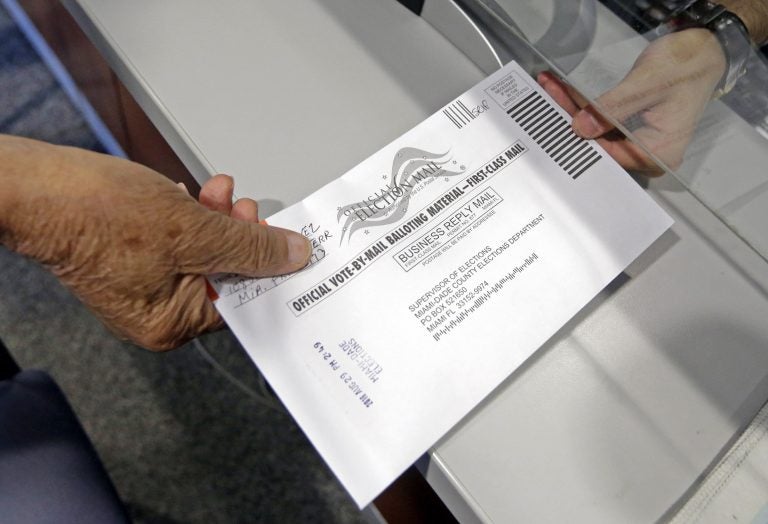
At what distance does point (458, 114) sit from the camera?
1.65ft

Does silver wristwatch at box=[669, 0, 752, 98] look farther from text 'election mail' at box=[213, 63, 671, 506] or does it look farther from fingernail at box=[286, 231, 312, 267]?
fingernail at box=[286, 231, 312, 267]

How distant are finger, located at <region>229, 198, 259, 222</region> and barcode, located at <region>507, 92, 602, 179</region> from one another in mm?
239

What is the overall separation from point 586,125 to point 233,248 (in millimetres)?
315

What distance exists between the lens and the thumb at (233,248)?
1.33ft

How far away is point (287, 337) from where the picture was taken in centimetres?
41

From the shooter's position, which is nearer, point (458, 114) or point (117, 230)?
point (117, 230)

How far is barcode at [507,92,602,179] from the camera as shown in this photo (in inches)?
19.2

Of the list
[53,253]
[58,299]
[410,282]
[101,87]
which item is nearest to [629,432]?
[410,282]

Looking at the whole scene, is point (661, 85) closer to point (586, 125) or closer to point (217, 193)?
point (586, 125)

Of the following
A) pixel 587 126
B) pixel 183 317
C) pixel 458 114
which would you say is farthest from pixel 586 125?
pixel 183 317

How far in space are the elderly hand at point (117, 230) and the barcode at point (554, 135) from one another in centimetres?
23

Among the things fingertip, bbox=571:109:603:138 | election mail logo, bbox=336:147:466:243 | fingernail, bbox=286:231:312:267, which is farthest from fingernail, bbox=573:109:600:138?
fingernail, bbox=286:231:312:267

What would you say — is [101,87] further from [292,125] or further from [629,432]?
[629,432]

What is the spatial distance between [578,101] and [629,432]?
0.94 ft
